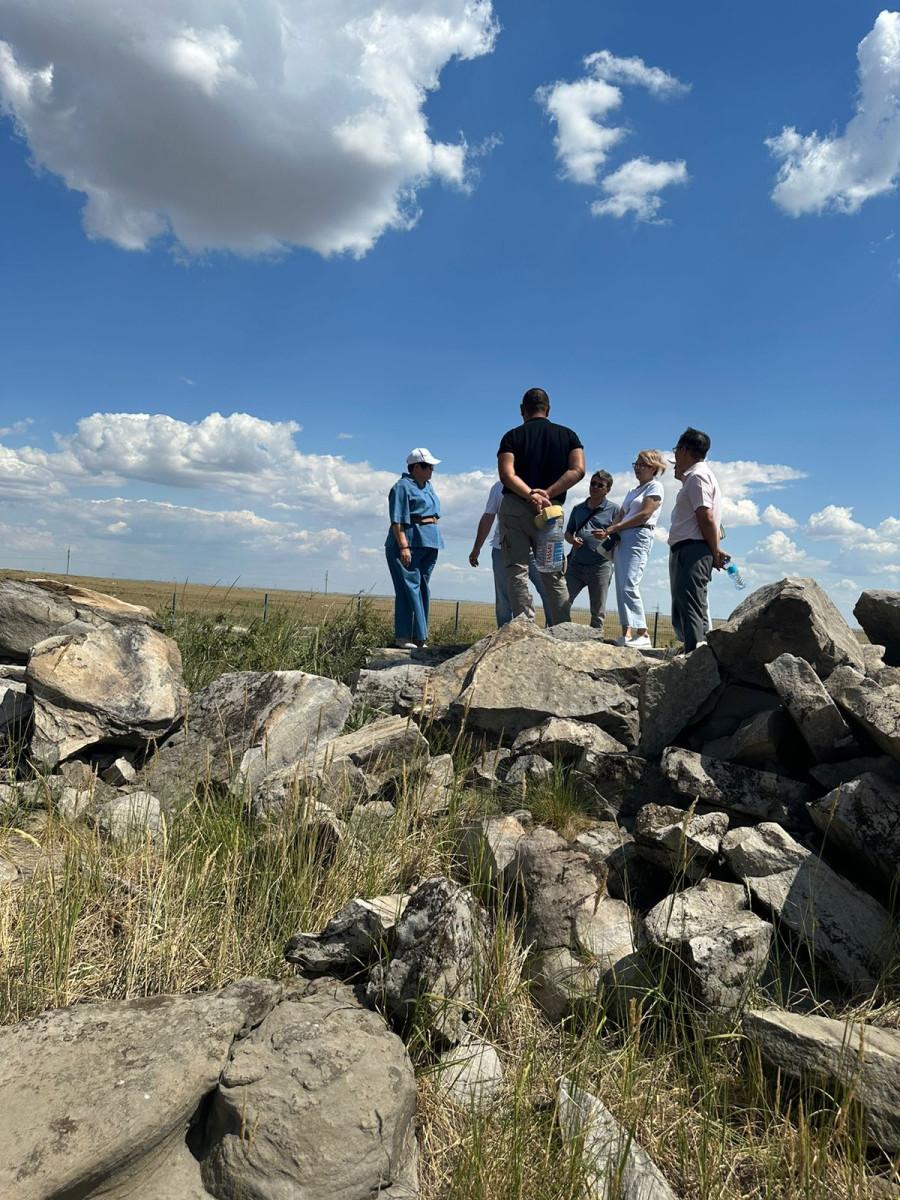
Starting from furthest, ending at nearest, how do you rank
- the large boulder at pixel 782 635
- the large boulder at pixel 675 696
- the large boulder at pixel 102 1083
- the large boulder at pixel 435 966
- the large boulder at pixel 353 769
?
the large boulder at pixel 675 696, the large boulder at pixel 782 635, the large boulder at pixel 353 769, the large boulder at pixel 435 966, the large boulder at pixel 102 1083

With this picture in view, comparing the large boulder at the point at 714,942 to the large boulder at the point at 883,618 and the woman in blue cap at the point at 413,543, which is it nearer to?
the large boulder at the point at 883,618

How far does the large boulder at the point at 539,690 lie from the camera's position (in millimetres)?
5141

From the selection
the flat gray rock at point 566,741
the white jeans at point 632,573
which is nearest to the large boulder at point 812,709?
the flat gray rock at point 566,741

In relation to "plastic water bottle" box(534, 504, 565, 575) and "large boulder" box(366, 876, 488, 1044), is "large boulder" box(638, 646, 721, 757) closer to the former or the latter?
"large boulder" box(366, 876, 488, 1044)

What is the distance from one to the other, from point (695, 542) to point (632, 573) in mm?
1383

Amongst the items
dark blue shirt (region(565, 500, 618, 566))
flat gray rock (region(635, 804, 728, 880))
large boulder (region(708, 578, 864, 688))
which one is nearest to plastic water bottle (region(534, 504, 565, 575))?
dark blue shirt (region(565, 500, 618, 566))

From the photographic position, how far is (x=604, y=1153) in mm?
2354

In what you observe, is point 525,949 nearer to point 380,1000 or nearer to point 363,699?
point 380,1000

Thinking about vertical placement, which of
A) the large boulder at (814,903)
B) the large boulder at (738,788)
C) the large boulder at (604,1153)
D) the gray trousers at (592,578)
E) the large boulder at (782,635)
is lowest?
the large boulder at (604,1153)

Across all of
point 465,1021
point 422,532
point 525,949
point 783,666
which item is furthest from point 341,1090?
point 422,532

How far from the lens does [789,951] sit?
3115 millimetres

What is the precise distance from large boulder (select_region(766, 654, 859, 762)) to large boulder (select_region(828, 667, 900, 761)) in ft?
0.25

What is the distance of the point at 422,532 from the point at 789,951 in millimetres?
5689

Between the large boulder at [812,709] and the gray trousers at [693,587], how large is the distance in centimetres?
203
